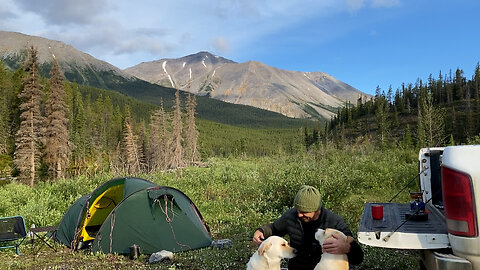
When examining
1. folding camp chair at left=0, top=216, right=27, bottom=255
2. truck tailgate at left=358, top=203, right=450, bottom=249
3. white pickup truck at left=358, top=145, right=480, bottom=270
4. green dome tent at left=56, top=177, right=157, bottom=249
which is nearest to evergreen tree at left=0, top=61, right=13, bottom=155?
green dome tent at left=56, top=177, right=157, bottom=249

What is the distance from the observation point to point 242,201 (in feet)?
45.0

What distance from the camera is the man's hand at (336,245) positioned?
11.7 feet

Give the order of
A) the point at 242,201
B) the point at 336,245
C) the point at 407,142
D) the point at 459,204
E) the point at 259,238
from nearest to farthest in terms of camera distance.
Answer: the point at 459,204 < the point at 336,245 < the point at 259,238 < the point at 242,201 < the point at 407,142

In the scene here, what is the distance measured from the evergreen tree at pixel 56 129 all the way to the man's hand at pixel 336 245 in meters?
38.2

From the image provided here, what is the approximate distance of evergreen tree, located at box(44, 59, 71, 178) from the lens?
36750mm

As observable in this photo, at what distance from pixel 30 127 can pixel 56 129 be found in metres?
2.76

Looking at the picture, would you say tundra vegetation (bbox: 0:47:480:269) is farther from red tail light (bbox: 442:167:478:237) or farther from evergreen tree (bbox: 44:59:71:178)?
red tail light (bbox: 442:167:478:237)

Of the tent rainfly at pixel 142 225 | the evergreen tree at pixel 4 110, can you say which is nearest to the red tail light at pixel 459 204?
the tent rainfly at pixel 142 225

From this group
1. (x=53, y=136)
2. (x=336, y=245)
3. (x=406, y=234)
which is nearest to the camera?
(x=406, y=234)

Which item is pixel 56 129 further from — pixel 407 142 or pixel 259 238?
pixel 259 238

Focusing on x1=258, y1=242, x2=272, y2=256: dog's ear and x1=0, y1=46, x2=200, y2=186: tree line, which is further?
x1=0, y1=46, x2=200, y2=186: tree line

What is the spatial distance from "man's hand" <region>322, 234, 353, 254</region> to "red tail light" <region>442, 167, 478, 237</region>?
37.7 inches

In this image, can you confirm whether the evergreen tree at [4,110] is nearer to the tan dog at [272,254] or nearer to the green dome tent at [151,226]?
the green dome tent at [151,226]

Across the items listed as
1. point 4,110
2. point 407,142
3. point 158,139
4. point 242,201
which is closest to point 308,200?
point 242,201
